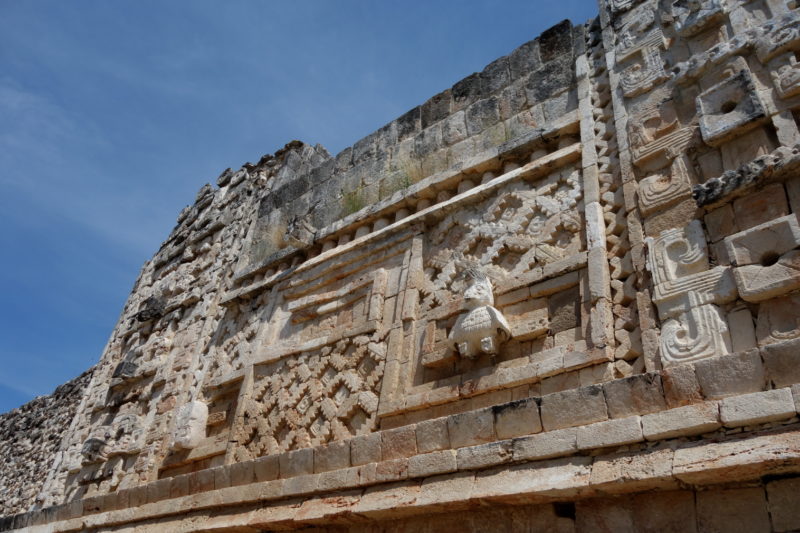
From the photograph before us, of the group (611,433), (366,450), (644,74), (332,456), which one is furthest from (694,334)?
(332,456)

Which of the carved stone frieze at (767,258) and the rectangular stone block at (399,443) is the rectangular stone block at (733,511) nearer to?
the carved stone frieze at (767,258)

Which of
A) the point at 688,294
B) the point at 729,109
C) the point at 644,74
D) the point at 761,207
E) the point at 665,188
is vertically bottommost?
the point at 688,294

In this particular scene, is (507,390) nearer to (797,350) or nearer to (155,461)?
(797,350)

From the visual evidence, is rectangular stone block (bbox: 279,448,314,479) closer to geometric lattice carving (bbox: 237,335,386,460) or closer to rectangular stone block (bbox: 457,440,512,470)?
geometric lattice carving (bbox: 237,335,386,460)

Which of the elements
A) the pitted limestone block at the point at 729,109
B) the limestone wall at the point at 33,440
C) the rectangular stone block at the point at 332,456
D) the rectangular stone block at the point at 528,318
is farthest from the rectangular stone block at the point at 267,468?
the limestone wall at the point at 33,440

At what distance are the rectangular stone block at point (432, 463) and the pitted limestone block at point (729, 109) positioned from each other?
2.68 meters

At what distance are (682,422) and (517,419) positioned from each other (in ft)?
3.31

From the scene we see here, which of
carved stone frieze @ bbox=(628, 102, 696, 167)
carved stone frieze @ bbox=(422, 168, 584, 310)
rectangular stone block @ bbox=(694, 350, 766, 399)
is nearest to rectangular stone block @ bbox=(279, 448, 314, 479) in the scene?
carved stone frieze @ bbox=(422, 168, 584, 310)

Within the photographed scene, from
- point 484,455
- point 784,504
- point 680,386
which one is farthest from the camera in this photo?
point 484,455

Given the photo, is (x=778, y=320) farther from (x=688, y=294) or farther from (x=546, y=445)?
(x=546, y=445)

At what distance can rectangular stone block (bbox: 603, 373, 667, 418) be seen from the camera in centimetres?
340

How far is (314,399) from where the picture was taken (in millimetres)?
5777

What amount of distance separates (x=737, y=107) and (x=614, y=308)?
1573mm

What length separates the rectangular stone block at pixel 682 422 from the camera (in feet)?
10.1
